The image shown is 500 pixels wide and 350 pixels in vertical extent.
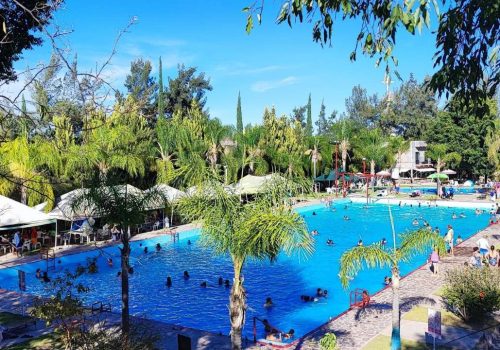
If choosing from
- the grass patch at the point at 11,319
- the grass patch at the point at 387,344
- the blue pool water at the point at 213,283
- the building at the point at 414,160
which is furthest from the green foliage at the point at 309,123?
the grass patch at the point at 387,344

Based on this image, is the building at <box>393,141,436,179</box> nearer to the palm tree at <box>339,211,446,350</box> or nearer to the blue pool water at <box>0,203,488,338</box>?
the blue pool water at <box>0,203,488,338</box>

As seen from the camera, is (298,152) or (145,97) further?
(298,152)

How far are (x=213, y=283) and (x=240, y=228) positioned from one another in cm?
1137

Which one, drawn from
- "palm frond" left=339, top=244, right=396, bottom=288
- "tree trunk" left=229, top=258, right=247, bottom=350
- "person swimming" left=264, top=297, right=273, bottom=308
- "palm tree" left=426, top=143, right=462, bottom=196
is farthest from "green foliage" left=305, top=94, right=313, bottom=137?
"tree trunk" left=229, top=258, right=247, bottom=350

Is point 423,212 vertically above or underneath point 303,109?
underneath

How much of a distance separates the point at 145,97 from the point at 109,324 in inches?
398

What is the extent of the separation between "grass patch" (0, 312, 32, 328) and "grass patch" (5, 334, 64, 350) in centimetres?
200

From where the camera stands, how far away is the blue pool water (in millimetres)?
16297

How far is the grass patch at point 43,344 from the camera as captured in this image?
442 inches

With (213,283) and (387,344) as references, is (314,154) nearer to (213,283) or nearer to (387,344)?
(213,283)

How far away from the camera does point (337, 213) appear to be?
3875 cm

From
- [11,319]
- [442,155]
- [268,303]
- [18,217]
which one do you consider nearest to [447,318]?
[268,303]

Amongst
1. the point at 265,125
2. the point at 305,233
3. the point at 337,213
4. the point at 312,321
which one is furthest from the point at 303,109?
the point at 305,233

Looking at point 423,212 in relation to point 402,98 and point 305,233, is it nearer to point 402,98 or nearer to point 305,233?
point 305,233
